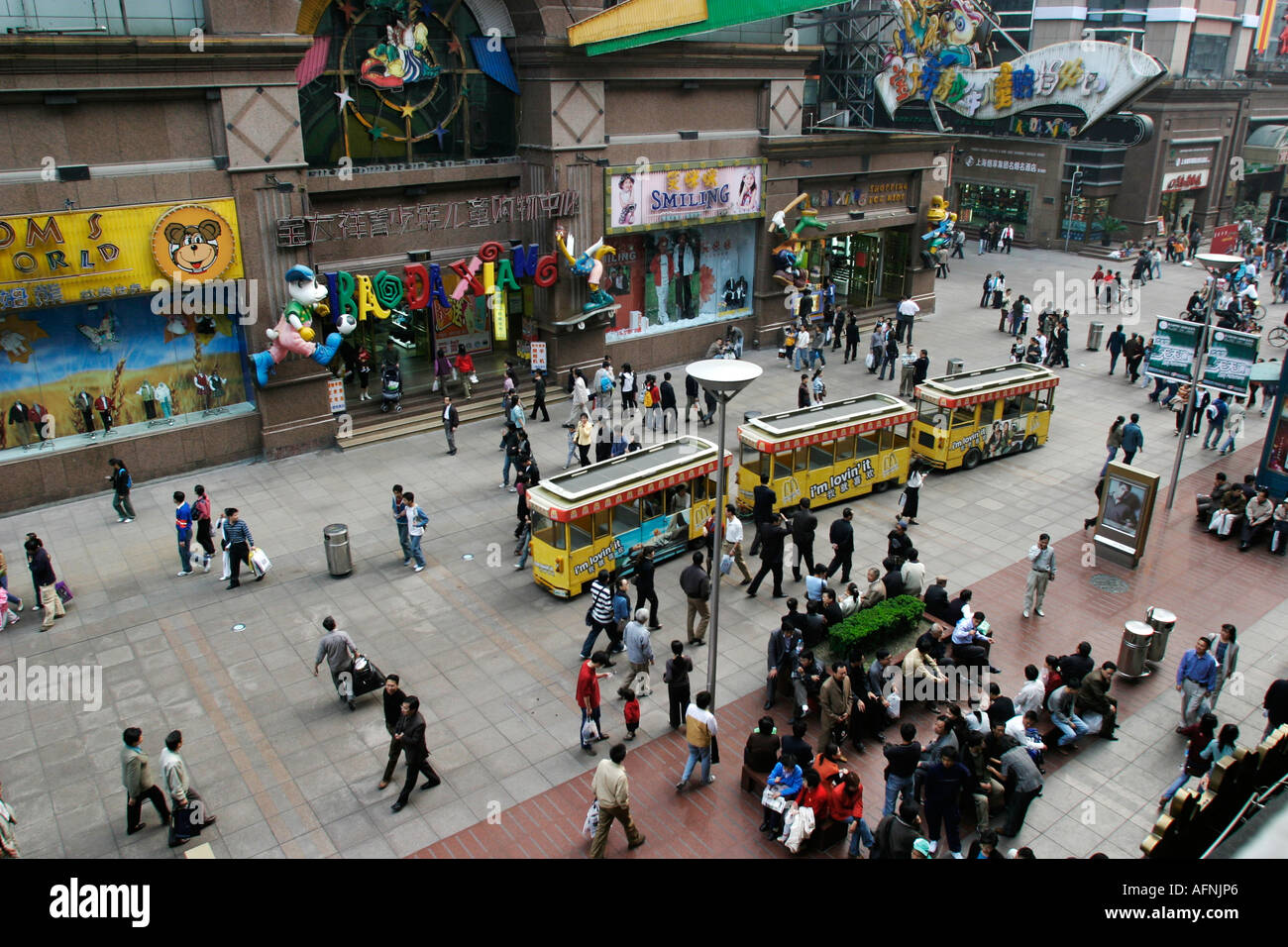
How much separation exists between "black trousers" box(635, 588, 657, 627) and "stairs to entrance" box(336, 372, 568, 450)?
35.8 feet

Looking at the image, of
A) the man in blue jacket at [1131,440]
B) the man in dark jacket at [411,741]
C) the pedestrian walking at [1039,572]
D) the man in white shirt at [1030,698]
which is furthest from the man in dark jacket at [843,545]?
the man in blue jacket at [1131,440]

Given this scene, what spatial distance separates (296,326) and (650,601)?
11577mm

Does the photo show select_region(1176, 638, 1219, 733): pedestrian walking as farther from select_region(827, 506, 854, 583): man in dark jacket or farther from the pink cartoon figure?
the pink cartoon figure

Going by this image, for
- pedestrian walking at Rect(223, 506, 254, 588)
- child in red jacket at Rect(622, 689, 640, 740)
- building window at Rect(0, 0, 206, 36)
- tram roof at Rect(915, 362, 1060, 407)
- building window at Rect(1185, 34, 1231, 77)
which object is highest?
building window at Rect(1185, 34, 1231, 77)

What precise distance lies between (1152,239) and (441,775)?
4902 cm

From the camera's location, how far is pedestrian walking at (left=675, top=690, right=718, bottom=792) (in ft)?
39.4

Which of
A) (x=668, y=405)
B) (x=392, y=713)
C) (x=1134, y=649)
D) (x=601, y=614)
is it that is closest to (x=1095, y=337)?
(x=668, y=405)

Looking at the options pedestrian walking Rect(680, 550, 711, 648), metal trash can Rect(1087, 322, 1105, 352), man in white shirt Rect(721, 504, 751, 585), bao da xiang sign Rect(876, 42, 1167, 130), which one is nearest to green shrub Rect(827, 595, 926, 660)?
pedestrian walking Rect(680, 550, 711, 648)

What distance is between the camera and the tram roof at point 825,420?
65.0 feet

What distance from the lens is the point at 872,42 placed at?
4091 cm

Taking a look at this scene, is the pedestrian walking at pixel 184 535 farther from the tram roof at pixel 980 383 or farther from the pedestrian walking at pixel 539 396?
the tram roof at pixel 980 383

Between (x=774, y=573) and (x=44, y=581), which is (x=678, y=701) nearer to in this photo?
(x=774, y=573)

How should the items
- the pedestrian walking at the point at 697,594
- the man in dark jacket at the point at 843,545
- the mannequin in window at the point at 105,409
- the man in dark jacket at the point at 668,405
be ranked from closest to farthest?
the pedestrian walking at the point at 697,594 < the man in dark jacket at the point at 843,545 < the mannequin in window at the point at 105,409 < the man in dark jacket at the point at 668,405

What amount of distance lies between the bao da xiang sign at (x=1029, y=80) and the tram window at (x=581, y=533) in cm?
3309
